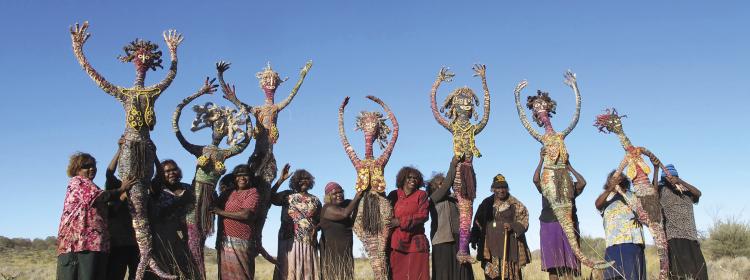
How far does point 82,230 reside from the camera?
20.7 feet

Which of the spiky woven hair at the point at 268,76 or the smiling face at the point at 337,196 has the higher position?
the spiky woven hair at the point at 268,76

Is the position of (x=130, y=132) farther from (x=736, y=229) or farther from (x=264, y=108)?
(x=736, y=229)

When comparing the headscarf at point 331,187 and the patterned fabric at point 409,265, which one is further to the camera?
the headscarf at point 331,187

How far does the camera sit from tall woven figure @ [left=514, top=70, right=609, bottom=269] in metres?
8.12

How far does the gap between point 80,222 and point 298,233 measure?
8.54ft

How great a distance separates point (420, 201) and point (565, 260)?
2080mm

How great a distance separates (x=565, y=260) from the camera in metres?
8.25

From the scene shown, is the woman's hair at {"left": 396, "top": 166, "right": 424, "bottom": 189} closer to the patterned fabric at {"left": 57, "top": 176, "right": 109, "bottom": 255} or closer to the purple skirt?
the purple skirt

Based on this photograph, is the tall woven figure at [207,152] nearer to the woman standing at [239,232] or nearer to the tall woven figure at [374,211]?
the woman standing at [239,232]

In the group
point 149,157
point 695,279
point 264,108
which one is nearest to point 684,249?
point 695,279

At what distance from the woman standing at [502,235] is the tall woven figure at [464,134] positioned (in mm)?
514

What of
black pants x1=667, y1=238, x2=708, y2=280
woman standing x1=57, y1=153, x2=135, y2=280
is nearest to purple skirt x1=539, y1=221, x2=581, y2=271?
black pants x1=667, y1=238, x2=708, y2=280

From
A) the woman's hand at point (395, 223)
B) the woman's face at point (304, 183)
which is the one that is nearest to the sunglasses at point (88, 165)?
the woman's face at point (304, 183)

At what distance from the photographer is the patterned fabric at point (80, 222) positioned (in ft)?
20.6
